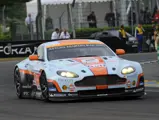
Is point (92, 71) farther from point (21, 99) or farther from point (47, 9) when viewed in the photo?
point (47, 9)

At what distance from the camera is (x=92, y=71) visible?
1111 centimetres

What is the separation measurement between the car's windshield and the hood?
0.38 m

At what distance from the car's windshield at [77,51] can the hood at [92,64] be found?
375 millimetres

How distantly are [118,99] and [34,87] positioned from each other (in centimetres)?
192

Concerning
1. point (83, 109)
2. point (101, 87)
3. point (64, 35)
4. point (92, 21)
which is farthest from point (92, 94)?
point (92, 21)

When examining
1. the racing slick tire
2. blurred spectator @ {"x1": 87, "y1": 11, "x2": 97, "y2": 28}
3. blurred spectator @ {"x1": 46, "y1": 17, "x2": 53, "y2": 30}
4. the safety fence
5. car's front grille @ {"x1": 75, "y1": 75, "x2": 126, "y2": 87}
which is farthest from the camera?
blurred spectator @ {"x1": 87, "y1": 11, "x2": 97, "y2": 28}

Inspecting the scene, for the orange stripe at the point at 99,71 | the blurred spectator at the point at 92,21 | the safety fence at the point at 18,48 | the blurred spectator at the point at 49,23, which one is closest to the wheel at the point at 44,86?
the orange stripe at the point at 99,71

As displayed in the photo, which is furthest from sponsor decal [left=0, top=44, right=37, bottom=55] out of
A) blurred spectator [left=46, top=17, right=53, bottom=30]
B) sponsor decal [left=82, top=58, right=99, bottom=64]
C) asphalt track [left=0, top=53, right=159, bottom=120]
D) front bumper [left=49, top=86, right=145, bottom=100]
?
front bumper [left=49, top=86, right=145, bottom=100]

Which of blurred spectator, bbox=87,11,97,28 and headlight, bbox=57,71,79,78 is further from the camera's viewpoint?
blurred spectator, bbox=87,11,97,28

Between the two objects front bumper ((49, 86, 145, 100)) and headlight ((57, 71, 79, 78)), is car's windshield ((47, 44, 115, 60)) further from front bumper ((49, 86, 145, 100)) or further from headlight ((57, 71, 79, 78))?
front bumper ((49, 86, 145, 100))

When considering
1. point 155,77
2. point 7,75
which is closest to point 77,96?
point 155,77

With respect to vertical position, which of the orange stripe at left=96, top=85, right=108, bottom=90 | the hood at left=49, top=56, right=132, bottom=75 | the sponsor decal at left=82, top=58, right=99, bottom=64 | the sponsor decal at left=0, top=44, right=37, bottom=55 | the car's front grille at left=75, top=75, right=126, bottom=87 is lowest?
the sponsor decal at left=0, top=44, right=37, bottom=55

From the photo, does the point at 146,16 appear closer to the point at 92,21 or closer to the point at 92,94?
the point at 92,21

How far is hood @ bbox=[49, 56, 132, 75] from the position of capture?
36.6 ft
